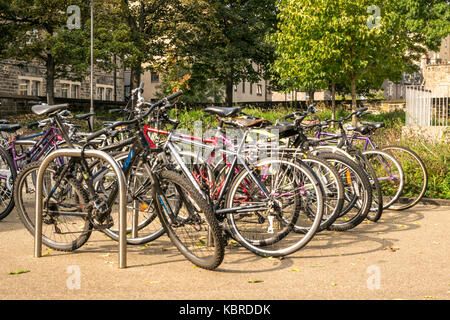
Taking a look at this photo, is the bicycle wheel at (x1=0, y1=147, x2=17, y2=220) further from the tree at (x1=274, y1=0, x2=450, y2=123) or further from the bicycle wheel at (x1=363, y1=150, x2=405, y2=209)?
the tree at (x1=274, y1=0, x2=450, y2=123)

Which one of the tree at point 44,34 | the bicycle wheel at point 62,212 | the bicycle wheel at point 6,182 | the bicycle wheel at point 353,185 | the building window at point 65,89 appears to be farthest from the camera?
the building window at point 65,89

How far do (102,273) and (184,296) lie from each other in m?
0.93

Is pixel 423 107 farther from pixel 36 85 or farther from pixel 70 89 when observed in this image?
pixel 70 89

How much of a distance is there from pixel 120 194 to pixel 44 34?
87.8 ft

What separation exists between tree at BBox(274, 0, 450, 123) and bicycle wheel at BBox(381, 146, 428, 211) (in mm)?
13934

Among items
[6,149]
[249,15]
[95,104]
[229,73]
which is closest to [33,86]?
[95,104]

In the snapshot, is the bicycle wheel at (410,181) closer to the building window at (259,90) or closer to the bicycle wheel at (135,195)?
the bicycle wheel at (135,195)

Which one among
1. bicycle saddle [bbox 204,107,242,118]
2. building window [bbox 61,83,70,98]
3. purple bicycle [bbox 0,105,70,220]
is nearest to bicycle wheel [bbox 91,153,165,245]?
bicycle saddle [bbox 204,107,242,118]

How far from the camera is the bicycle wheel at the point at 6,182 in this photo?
673cm

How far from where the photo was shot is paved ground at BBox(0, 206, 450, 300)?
4.01 metres

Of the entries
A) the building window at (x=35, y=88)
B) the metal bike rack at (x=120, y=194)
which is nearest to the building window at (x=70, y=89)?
the building window at (x=35, y=88)

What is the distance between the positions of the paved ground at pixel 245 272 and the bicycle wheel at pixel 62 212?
0.49 feet

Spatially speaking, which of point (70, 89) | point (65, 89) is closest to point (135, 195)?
point (65, 89)

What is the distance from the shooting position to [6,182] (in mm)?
6848
